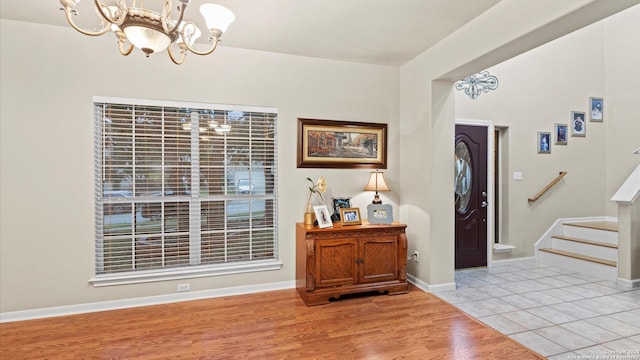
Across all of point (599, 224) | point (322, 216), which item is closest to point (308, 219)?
point (322, 216)

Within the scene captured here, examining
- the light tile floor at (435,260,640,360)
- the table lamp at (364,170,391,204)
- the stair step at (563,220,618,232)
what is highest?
the table lamp at (364,170,391,204)

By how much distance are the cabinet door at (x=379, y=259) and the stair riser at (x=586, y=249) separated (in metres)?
3.02

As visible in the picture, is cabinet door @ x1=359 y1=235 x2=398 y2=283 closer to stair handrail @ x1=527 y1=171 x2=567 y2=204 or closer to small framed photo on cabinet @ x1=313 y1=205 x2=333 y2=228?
small framed photo on cabinet @ x1=313 y1=205 x2=333 y2=228

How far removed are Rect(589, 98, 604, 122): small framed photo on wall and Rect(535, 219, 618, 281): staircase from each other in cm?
166

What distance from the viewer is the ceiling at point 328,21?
2.70 m

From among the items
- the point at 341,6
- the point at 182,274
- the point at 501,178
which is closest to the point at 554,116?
the point at 501,178

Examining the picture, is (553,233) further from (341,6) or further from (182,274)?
(182,274)

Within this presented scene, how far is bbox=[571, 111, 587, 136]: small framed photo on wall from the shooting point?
509 centimetres

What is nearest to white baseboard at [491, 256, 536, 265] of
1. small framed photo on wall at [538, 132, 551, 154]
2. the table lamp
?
small framed photo on wall at [538, 132, 551, 154]

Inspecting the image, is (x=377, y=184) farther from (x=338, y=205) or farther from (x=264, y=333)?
(x=264, y=333)

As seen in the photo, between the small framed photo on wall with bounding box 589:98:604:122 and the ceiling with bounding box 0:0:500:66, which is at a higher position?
the ceiling with bounding box 0:0:500:66

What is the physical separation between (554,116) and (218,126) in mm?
4911

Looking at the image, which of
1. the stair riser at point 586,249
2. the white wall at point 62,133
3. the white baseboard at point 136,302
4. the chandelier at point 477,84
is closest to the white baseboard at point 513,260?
the stair riser at point 586,249

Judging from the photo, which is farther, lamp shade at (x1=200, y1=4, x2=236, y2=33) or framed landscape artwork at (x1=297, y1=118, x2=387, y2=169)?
framed landscape artwork at (x1=297, y1=118, x2=387, y2=169)
